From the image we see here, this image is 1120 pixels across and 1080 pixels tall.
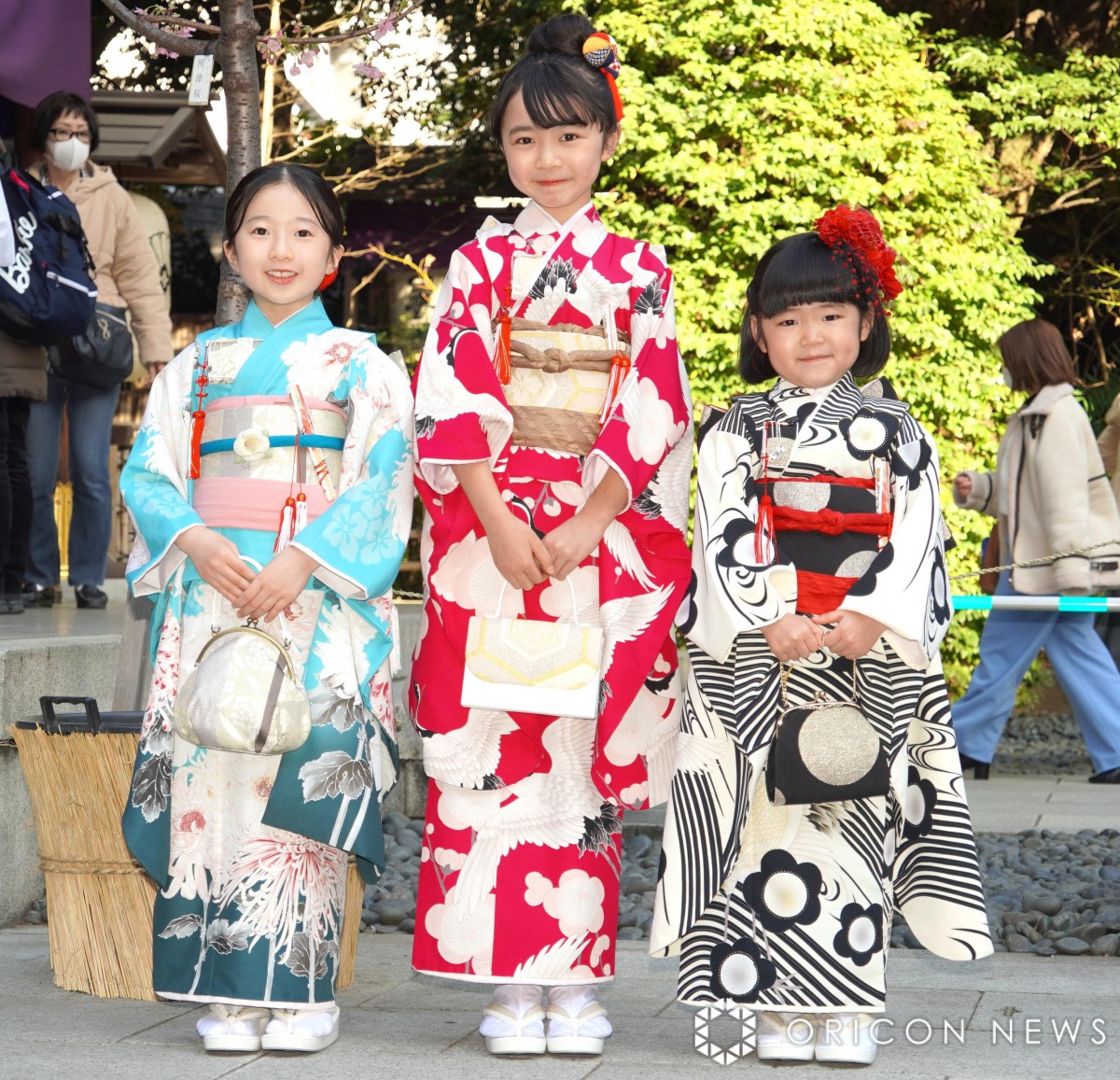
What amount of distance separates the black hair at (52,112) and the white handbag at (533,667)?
3729 mm

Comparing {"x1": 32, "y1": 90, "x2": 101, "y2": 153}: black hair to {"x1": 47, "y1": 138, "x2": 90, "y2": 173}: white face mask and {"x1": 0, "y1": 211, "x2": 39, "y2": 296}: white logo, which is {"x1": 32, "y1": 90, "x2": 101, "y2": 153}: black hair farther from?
{"x1": 0, "y1": 211, "x2": 39, "y2": 296}: white logo

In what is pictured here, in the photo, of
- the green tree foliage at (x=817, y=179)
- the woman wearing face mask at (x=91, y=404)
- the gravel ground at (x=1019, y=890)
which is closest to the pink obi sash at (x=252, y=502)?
the gravel ground at (x=1019, y=890)

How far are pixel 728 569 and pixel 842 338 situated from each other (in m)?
0.52

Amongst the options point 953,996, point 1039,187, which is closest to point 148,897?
point 953,996

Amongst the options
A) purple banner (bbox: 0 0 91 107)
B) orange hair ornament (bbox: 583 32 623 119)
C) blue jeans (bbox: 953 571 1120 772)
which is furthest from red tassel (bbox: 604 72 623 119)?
purple banner (bbox: 0 0 91 107)

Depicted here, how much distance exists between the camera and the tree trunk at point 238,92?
4336mm

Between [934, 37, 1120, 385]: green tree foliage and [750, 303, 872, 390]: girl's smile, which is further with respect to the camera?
[934, 37, 1120, 385]: green tree foliage

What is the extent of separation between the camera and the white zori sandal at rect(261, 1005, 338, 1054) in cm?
291

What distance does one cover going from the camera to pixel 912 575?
2.93 metres

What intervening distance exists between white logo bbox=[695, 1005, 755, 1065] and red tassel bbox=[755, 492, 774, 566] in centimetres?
84

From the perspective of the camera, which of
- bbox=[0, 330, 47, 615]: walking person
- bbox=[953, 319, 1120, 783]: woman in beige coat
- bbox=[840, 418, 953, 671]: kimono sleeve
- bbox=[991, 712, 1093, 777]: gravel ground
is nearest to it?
bbox=[840, 418, 953, 671]: kimono sleeve

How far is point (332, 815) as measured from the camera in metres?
3.00

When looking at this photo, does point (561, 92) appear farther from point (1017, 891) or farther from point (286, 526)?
point (1017, 891)

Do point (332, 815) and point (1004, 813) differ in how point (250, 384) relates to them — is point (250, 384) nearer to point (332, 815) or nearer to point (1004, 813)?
point (332, 815)
